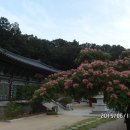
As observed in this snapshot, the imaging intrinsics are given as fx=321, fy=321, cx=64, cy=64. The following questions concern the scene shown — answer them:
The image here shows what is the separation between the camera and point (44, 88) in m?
11.8

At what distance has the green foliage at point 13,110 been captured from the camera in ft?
70.4

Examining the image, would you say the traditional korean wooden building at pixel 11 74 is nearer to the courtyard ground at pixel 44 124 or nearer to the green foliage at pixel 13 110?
the green foliage at pixel 13 110

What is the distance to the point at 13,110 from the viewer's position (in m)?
21.8

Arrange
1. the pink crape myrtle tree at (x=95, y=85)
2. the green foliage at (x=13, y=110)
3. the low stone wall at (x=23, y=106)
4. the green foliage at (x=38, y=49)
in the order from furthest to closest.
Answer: the green foliage at (x=38, y=49), the low stone wall at (x=23, y=106), the green foliage at (x=13, y=110), the pink crape myrtle tree at (x=95, y=85)

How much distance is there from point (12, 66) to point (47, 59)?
3007 cm

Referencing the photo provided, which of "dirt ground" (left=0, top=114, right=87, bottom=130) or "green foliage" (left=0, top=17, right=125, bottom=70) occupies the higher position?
"green foliage" (left=0, top=17, right=125, bottom=70)

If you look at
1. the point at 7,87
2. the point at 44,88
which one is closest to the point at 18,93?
the point at 7,87

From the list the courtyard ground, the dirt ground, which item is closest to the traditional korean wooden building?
the courtyard ground

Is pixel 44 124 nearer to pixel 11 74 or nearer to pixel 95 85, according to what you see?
pixel 95 85

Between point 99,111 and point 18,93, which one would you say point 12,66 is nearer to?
point 18,93

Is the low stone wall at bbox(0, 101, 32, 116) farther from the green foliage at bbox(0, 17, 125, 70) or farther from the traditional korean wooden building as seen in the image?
the green foliage at bbox(0, 17, 125, 70)

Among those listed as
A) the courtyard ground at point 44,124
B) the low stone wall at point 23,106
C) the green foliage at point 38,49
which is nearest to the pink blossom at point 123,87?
the courtyard ground at point 44,124

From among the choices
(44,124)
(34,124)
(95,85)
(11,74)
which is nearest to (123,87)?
(95,85)

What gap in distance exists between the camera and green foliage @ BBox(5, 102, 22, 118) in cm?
2145
